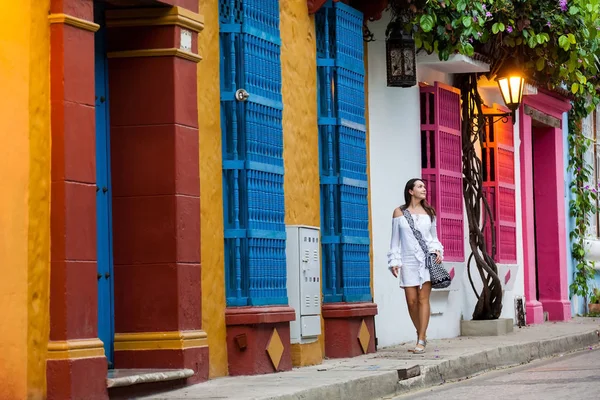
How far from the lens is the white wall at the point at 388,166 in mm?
14531

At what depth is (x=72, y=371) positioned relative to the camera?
8.62 metres

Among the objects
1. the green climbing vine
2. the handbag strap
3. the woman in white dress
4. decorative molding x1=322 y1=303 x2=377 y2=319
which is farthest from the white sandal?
the green climbing vine

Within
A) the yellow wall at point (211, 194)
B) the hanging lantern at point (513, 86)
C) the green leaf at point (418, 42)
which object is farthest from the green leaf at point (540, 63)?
the yellow wall at point (211, 194)

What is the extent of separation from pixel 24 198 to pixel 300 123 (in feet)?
13.9

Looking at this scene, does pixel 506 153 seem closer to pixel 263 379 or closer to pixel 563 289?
pixel 563 289

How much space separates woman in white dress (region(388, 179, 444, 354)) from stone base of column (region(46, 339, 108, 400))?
4.85 m

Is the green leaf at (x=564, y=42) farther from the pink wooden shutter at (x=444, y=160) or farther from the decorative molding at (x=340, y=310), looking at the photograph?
the decorative molding at (x=340, y=310)

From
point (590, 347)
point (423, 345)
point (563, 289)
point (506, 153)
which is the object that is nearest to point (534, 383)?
point (423, 345)

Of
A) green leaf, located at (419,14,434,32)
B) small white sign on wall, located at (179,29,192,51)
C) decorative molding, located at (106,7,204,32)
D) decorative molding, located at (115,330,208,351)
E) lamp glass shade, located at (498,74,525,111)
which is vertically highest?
green leaf, located at (419,14,434,32)

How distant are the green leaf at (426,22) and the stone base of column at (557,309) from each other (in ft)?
25.4

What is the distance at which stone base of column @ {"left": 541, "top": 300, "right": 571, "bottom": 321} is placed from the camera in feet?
68.4

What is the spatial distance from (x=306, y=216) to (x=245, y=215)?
1.50 metres

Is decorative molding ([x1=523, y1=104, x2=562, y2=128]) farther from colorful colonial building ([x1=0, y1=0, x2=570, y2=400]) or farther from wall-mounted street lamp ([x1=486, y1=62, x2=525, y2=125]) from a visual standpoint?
colorful colonial building ([x1=0, y1=0, x2=570, y2=400])

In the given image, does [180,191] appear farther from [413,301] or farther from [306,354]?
[413,301]
